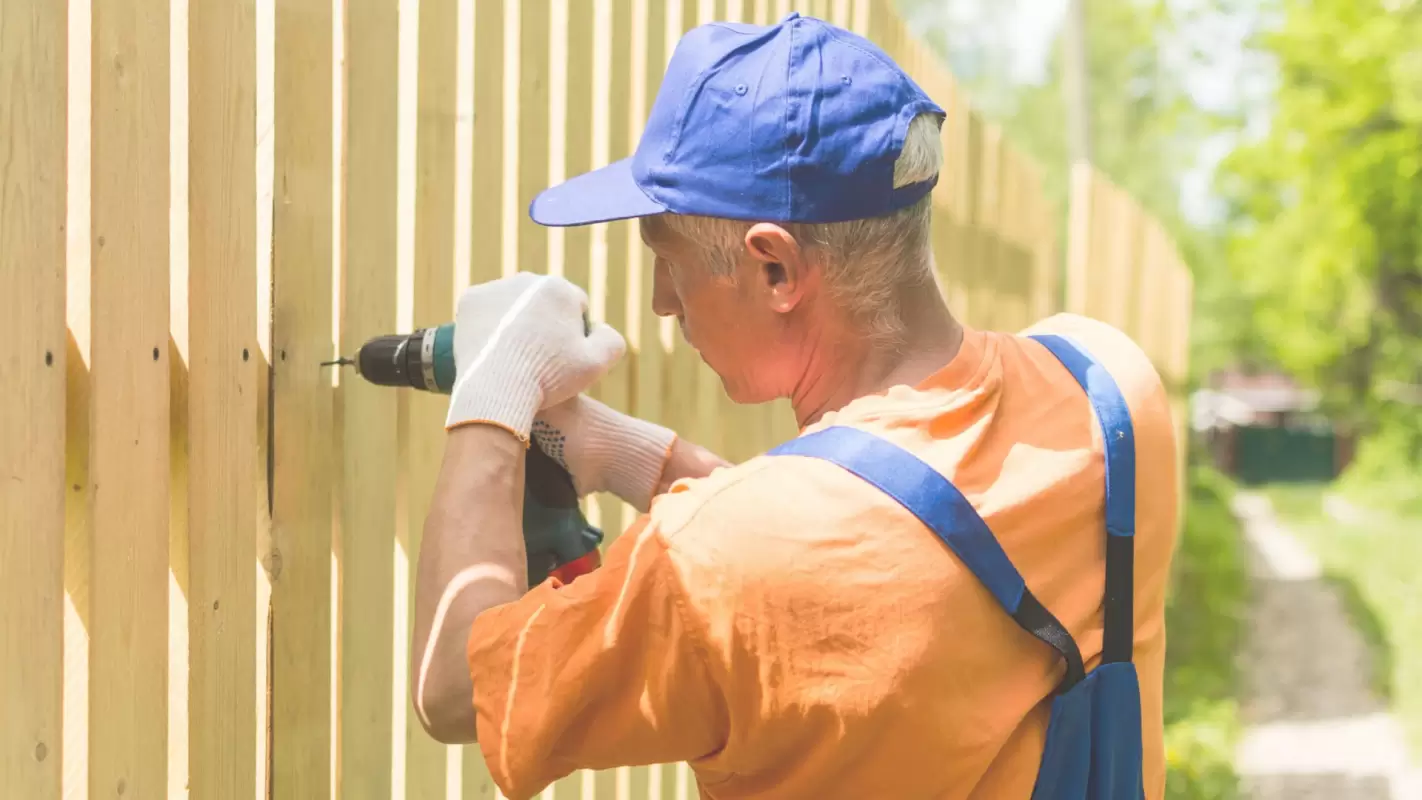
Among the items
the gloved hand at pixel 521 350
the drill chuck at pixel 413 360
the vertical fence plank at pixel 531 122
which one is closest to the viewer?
the gloved hand at pixel 521 350

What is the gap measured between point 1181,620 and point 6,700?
10.4 meters

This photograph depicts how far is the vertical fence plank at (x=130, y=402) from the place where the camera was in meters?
1.45

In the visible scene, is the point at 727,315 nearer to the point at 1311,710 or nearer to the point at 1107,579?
the point at 1107,579

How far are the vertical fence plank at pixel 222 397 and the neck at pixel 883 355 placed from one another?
736 mm

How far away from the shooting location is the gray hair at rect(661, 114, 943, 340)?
154 cm

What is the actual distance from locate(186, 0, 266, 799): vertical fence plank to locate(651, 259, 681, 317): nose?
0.53 metres

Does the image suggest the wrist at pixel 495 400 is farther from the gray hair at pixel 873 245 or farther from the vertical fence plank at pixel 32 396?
the vertical fence plank at pixel 32 396

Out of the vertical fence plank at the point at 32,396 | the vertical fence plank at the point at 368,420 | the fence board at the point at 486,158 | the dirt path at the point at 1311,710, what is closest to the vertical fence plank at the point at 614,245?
the fence board at the point at 486,158

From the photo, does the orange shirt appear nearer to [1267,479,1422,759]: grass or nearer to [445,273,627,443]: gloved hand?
[445,273,627,443]: gloved hand

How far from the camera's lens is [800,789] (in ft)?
4.74

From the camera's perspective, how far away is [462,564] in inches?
59.5

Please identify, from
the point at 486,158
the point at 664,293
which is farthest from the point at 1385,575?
the point at 664,293

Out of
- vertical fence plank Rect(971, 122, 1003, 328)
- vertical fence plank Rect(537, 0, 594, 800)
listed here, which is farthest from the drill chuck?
vertical fence plank Rect(971, 122, 1003, 328)

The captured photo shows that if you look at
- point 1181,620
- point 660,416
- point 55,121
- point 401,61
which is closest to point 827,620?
point 55,121
